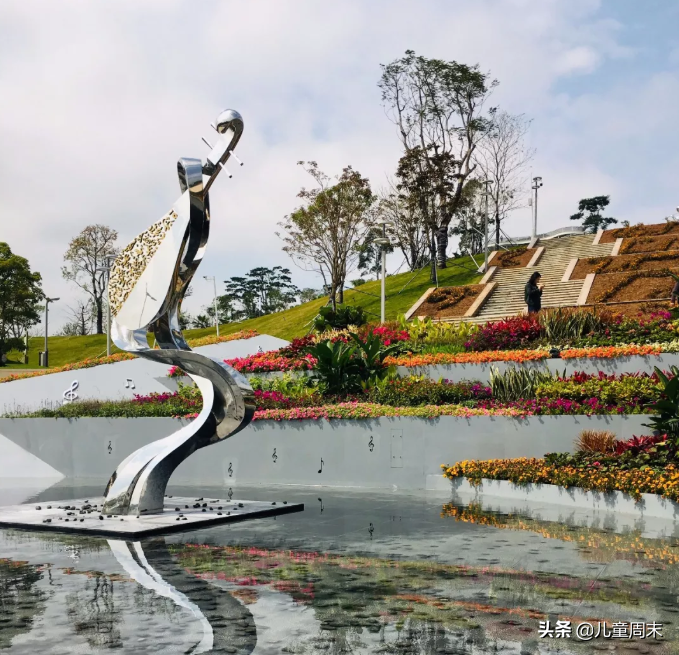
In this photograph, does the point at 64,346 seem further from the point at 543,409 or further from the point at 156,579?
the point at 156,579

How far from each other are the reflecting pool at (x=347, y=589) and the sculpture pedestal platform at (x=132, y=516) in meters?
0.24

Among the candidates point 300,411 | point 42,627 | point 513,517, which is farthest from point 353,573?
point 300,411

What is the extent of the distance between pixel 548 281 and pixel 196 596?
32672mm

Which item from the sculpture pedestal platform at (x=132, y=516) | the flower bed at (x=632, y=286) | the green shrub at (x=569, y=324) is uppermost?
the flower bed at (x=632, y=286)

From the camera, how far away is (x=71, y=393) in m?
21.6

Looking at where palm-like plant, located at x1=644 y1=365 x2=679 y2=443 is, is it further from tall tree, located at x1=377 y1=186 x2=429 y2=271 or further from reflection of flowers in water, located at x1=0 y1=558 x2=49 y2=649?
tall tree, located at x1=377 y1=186 x2=429 y2=271

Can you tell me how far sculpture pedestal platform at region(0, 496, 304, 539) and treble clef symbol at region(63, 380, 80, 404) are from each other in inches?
397

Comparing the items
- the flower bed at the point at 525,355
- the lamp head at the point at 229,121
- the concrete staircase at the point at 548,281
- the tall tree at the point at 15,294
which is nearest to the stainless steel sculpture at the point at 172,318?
the lamp head at the point at 229,121

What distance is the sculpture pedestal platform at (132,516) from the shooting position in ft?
28.9

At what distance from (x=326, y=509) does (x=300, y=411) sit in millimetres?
4084

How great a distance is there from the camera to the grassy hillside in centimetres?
4284

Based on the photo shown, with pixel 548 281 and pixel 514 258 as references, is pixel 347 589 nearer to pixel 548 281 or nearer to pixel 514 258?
pixel 548 281

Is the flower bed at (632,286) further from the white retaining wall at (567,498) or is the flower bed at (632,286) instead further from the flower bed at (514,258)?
the white retaining wall at (567,498)

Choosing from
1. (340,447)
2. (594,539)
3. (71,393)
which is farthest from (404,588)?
A: (71,393)
